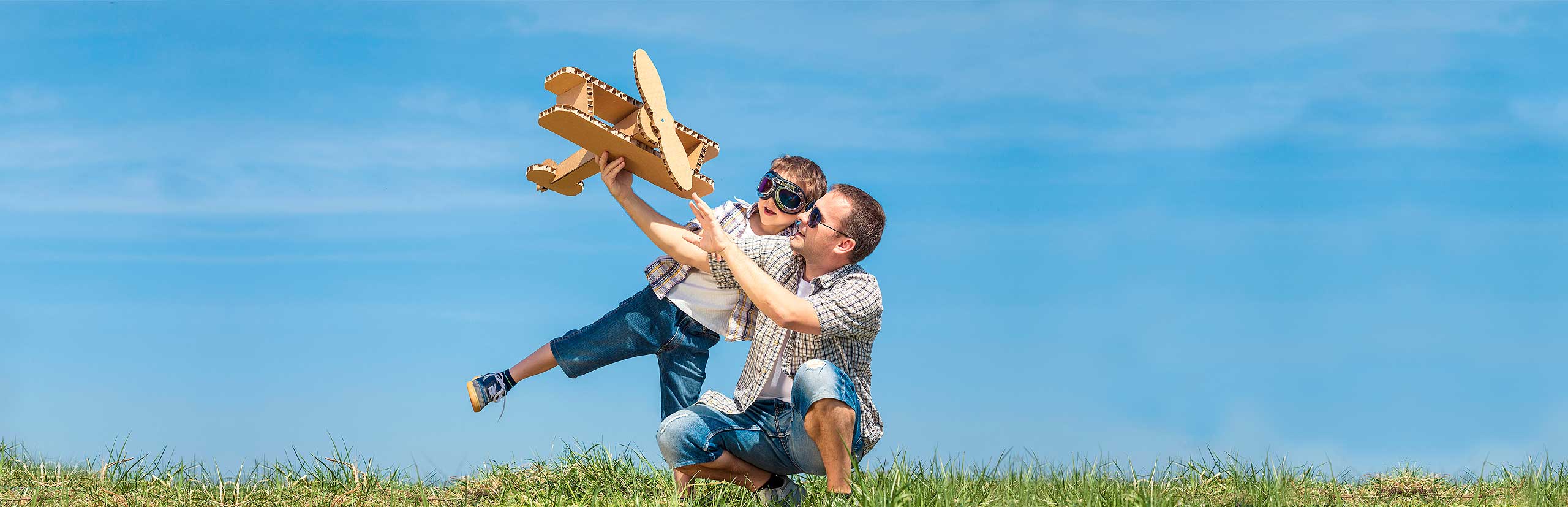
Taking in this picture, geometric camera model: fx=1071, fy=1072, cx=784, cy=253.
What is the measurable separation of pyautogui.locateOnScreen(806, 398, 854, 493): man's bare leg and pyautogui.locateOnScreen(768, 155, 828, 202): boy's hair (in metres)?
1.30

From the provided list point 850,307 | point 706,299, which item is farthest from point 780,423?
point 706,299

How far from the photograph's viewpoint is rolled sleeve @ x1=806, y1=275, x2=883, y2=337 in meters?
4.45

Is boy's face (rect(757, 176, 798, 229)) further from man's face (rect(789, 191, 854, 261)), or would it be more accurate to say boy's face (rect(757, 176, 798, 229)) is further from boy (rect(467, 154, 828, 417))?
man's face (rect(789, 191, 854, 261))

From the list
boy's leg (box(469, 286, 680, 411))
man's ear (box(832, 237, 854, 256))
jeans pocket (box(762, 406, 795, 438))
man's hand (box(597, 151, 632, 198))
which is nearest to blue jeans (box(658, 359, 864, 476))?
jeans pocket (box(762, 406, 795, 438))

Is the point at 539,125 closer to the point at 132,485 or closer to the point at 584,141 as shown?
the point at 584,141

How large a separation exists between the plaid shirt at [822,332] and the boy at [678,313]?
297 millimetres

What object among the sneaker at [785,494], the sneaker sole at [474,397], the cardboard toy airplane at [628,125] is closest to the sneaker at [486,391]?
the sneaker sole at [474,397]

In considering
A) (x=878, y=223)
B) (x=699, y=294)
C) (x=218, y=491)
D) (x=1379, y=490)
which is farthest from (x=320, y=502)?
(x=1379, y=490)

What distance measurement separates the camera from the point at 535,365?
5.92 meters

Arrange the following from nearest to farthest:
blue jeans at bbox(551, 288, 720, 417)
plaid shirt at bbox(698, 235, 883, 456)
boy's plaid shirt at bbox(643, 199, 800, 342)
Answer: plaid shirt at bbox(698, 235, 883, 456) → boy's plaid shirt at bbox(643, 199, 800, 342) → blue jeans at bbox(551, 288, 720, 417)

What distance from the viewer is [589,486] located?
550cm

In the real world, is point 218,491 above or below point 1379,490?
below

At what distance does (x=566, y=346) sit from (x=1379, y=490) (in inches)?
198

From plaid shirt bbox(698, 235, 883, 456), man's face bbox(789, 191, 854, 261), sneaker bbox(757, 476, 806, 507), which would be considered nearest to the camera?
plaid shirt bbox(698, 235, 883, 456)
